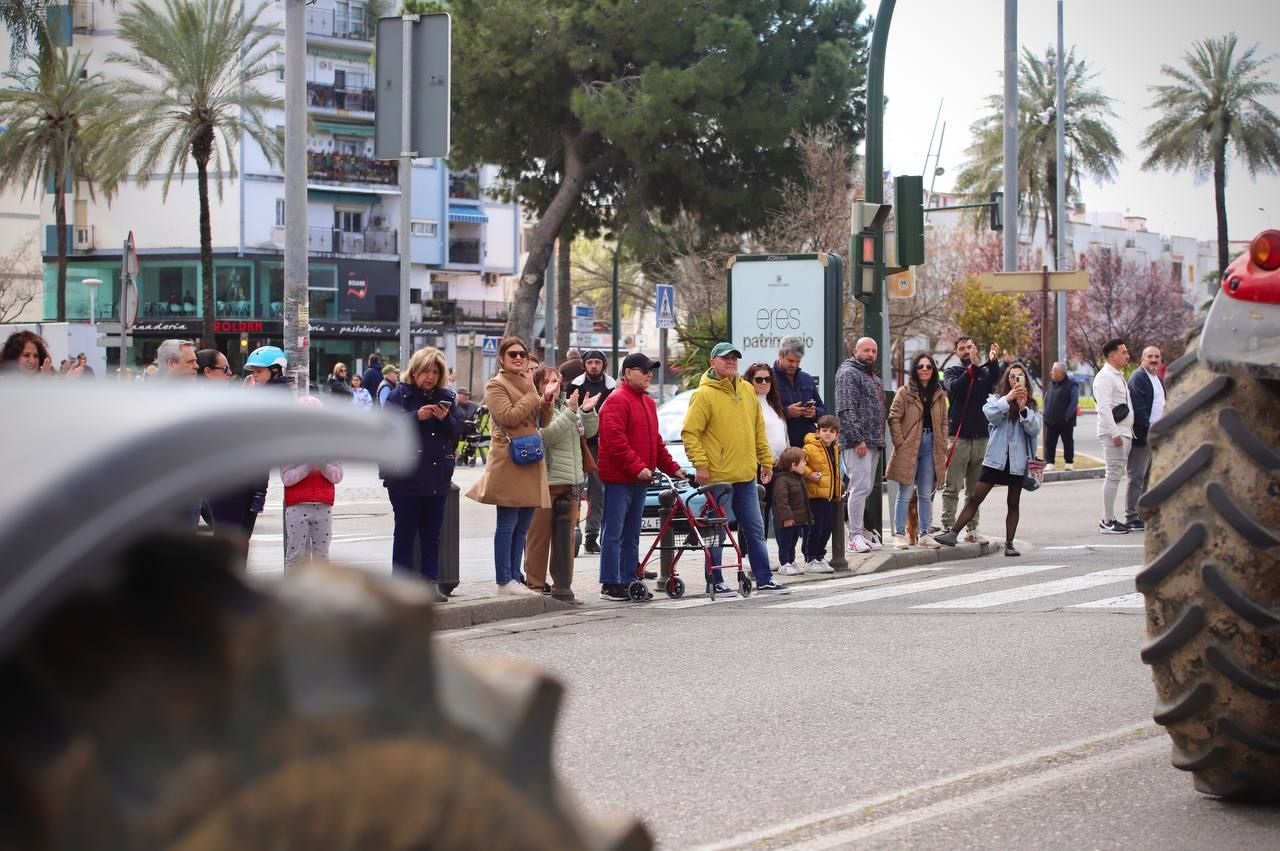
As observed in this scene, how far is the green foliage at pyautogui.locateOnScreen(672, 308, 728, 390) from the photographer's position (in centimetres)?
3447

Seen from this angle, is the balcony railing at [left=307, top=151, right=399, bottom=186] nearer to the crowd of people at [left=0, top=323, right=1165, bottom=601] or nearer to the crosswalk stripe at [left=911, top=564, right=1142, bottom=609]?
the crowd of people at [left=0, top=323, right=1165, bottom=601]

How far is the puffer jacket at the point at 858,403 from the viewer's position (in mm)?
15453

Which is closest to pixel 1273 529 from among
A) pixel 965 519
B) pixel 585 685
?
pixel 585 685

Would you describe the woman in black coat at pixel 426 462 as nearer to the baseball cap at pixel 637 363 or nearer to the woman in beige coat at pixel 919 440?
the baseball cap at pixel 637 363

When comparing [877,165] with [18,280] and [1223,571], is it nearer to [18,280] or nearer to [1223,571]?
[1223,571]

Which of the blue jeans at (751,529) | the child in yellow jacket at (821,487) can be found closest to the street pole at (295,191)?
the blue jeans at (751,529)

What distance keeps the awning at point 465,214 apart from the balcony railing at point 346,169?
23.3 ft

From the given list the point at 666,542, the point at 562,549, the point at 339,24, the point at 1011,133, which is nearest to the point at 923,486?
the point at 666,542

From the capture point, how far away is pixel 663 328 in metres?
27.8

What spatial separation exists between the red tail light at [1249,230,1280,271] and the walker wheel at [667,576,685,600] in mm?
7888

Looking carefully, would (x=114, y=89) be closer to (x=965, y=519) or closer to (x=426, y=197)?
(x=426, y=197)

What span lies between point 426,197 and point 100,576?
252ft

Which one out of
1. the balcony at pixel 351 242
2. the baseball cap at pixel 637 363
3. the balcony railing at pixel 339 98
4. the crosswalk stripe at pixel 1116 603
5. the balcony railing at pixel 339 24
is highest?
the balcony railing at pixel 339 24

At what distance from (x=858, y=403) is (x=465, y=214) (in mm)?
65446
